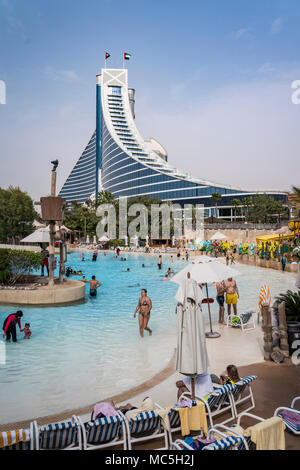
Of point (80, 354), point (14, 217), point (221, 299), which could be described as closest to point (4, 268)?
point (80, 354)

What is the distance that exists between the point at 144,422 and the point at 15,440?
50.7 inches

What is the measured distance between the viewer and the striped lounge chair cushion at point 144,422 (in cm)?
378

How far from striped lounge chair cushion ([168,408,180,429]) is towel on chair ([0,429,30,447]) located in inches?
59.4

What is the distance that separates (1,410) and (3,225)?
40.8 m

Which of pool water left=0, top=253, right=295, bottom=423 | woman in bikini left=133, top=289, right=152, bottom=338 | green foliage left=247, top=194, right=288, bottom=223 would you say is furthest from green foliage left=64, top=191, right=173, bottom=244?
woman in bikini left=133, top=289, right=152, bottom=338

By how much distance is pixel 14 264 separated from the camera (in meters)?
14.5

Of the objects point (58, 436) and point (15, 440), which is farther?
point (58, 436)

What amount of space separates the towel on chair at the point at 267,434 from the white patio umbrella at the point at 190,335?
1457 mm

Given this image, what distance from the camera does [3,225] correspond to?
43094 mm

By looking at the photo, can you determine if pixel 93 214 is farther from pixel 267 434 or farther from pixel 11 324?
pixel 267 434

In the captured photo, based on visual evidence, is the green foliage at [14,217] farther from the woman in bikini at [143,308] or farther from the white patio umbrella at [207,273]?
the white patio umbrella at [207,273]

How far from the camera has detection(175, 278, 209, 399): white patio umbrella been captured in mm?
4871

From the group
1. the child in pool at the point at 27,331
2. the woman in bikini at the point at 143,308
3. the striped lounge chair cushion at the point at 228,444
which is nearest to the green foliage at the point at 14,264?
the child in pool at the point at 27,331
